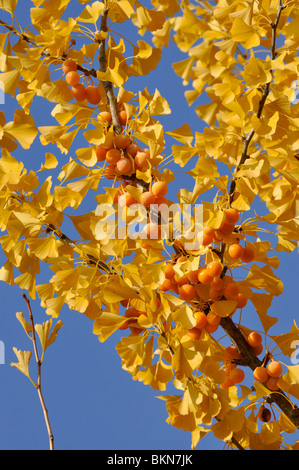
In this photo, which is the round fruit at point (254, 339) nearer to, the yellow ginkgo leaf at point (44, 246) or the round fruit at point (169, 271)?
the round fruit at point (169, 271)

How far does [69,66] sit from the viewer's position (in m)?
1.42

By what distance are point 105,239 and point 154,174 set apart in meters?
0.24

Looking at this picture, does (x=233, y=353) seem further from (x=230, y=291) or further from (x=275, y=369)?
(x=230, y=291)

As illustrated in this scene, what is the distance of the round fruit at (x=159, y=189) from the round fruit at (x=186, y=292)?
9.1 inches

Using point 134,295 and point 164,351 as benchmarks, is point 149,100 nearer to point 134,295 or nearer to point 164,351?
point 134,295

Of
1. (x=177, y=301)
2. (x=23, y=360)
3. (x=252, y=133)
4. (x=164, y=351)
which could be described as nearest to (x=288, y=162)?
(x=252, y=133)

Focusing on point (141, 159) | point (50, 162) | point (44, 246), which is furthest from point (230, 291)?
point (50, 162)

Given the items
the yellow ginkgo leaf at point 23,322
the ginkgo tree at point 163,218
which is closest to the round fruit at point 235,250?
the ginkgo tree at point 163,218

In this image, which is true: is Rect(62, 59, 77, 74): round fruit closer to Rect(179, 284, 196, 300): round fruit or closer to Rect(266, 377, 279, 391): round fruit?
Rect(179, 284, 196, 300): round fruit

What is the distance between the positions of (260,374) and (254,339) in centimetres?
9

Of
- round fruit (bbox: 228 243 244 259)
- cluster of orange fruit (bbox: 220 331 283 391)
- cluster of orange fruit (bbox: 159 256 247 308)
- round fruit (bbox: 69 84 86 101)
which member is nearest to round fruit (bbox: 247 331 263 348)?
cluster of orange fruit (bbox: 220 331 283 391)

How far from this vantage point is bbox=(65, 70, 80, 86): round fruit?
140 centimetres

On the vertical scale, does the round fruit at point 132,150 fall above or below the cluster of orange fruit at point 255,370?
above

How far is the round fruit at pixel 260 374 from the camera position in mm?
1280
